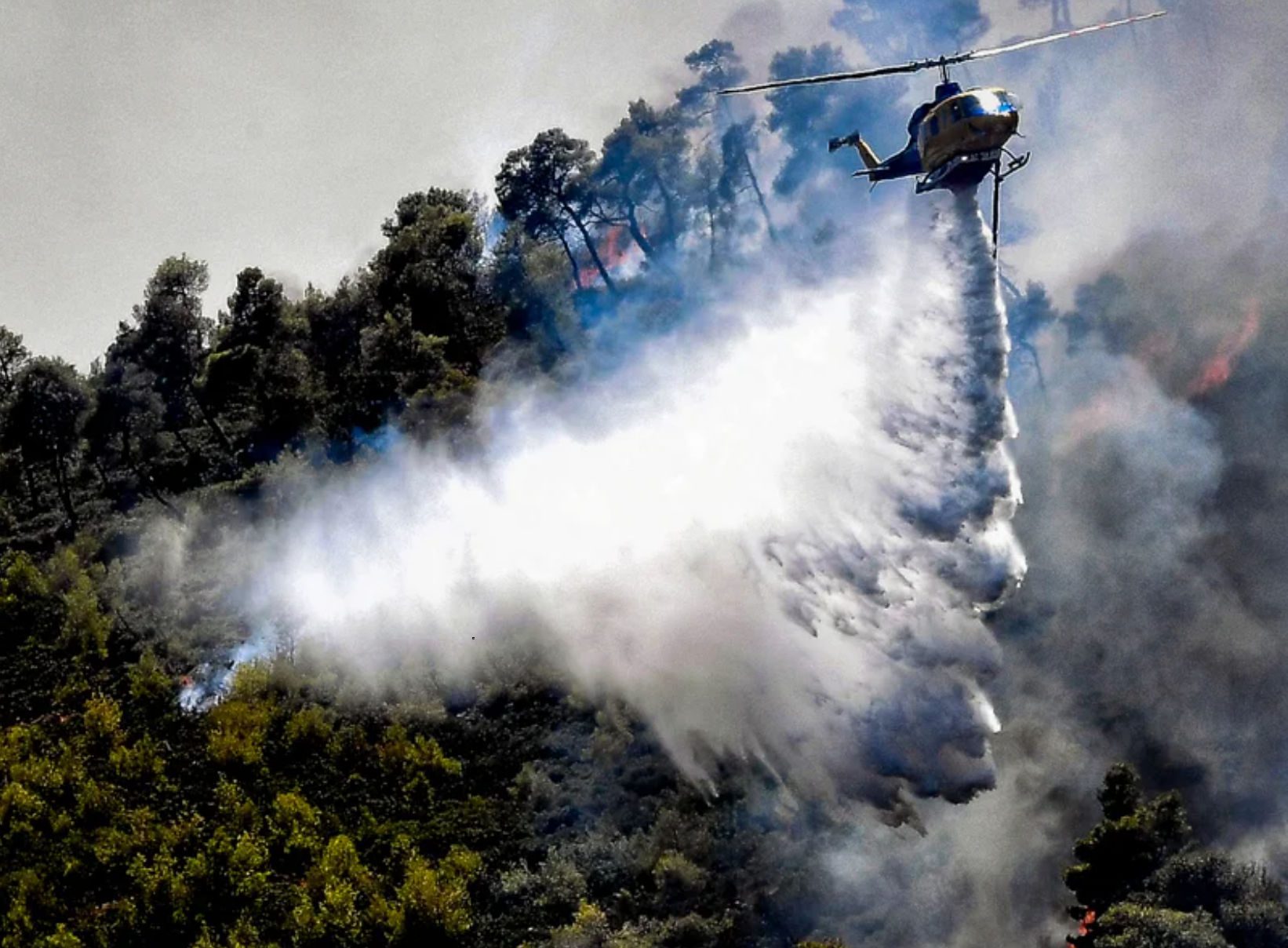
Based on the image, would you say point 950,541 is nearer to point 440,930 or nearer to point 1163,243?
→ point 440,930

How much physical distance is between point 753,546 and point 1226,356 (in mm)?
25266

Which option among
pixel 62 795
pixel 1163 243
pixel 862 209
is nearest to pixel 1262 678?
pixel 1163 243

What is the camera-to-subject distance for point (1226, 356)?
156 feet

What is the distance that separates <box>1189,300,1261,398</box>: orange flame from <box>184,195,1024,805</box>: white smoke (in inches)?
Answer: 574

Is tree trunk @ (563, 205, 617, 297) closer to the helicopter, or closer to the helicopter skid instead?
the helicopter

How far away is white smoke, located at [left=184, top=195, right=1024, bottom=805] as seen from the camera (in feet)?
101

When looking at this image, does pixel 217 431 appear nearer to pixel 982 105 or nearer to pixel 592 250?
pixel 592 250

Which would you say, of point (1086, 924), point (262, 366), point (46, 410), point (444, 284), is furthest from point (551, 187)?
point (1086, 924)

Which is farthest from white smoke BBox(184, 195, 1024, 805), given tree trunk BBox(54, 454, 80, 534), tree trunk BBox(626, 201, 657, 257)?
tree trunk BBox(626, 201, 657, 257)

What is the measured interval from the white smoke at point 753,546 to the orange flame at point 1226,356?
1457 centimetres

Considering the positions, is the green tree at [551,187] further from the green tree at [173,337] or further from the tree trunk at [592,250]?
the green tree at [173,337]

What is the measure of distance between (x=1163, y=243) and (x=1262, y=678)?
22.3 metres

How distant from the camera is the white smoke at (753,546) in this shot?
101 feet

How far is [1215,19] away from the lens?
58406 mm
